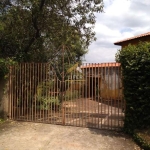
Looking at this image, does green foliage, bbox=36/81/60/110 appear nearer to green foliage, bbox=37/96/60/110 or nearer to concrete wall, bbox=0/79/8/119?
green foliage, bbox=37/96/60/110

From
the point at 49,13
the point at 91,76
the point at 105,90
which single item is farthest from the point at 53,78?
the point at 49,13

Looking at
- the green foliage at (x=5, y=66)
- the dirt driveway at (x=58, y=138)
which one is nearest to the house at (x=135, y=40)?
the dirt driveway at (x=58, y=138)

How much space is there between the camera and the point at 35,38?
8.58m

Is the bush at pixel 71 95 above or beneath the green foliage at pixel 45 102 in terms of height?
above

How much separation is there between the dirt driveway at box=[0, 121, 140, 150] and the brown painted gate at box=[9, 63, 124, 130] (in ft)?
1.89

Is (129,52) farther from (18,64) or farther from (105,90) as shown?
(18,64)

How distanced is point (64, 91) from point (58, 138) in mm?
1948

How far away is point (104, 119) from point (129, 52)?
3.39 metres

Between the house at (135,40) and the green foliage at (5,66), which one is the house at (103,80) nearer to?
the green foliage at (5,66)

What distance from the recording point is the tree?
8.12m

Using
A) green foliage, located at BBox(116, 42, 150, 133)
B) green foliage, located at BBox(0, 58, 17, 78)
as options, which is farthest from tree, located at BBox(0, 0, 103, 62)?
green foliage, located at BBox(116, 42, 150, 133)

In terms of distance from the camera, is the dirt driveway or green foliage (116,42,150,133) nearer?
the dirt driveway

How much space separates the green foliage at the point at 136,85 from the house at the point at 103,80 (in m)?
0.46

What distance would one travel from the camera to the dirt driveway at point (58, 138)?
481 centimetres
